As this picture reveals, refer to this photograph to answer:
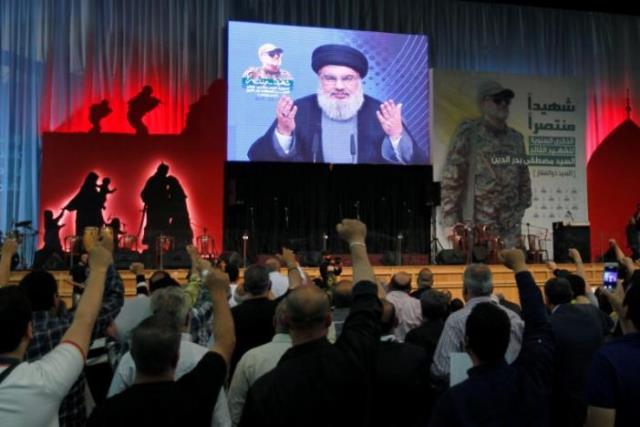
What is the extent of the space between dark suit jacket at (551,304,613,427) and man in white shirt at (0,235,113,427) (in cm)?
194

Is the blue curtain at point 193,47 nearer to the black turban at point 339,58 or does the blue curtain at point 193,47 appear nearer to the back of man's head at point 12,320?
the black turban at point 339,58

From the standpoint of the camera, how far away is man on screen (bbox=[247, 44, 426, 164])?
1148 cm

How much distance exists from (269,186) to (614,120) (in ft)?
26.9

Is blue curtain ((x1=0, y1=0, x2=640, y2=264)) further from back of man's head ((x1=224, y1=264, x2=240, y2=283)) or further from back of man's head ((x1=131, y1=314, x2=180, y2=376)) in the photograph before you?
back of man's head ((x1=131, y1=314, x2=180, y2=376))

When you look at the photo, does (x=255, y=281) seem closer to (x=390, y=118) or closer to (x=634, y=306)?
(x=634, y=306)

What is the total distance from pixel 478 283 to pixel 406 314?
2.88 feet

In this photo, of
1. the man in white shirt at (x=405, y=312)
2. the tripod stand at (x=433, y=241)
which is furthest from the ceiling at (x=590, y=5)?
the man in white shirt at (x=405, y=312)

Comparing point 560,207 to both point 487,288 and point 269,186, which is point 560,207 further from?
point 487,288

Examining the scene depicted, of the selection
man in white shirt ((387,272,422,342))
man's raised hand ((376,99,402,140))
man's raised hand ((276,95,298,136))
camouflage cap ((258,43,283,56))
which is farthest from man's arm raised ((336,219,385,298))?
man's raised hand ((376,99,402,140))

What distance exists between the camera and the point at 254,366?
2338 millimetres

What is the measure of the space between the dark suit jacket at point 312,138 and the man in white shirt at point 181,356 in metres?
→ 8.89

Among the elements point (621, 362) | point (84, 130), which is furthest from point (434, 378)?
point (84, 130)

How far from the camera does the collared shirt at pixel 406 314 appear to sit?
3723 mm

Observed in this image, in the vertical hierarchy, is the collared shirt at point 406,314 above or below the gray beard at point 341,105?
below
